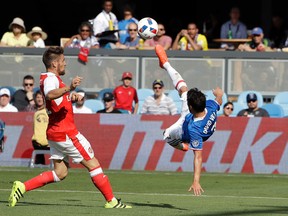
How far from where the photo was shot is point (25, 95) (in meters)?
22.8

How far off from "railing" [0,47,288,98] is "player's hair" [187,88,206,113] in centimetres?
1074

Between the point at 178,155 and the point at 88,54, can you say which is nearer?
the point at 178,155

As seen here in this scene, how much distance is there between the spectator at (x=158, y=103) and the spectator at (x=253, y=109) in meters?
1.49

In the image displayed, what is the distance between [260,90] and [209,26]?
560cm

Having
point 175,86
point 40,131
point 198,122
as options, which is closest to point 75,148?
point 198,122

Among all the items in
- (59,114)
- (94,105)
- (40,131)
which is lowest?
(40,131)

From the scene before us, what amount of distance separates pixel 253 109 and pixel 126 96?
2755 mm

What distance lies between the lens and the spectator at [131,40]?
78.9 feet

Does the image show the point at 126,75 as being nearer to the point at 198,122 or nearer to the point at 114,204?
the point at 198,122

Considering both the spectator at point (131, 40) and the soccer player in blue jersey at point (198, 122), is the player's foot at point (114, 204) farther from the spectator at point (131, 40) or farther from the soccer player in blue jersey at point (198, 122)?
the spectator at point (131, 40)

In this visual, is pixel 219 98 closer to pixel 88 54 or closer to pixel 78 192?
pixel 78 192

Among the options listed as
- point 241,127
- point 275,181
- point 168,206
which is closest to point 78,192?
point 168,206

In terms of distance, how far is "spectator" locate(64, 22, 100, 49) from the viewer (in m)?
23.9

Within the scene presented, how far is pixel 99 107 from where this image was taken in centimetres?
2273
